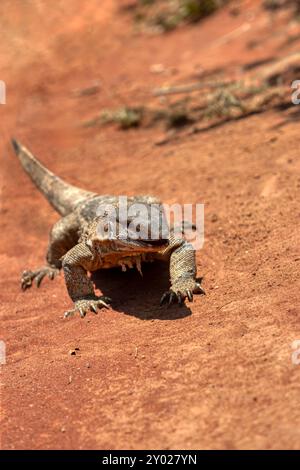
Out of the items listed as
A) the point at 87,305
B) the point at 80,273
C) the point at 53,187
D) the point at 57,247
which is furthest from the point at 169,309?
the point at 53,187

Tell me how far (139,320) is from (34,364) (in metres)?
0.99

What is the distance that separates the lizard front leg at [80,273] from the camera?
248 inches

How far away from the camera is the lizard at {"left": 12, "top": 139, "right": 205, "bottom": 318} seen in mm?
5801

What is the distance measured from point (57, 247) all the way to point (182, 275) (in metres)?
2.04

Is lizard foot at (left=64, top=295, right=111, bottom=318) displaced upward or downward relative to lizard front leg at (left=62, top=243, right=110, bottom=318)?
downward

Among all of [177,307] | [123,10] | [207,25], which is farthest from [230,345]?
[123,10]

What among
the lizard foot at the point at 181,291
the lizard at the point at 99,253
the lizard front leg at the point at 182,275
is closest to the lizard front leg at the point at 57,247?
the lizard at the point at 99,253

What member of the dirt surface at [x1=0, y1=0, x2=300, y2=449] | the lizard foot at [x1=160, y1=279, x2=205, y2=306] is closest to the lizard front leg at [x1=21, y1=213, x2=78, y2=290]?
the dirt surface at [x1=0, y1=0, x2=300, y2=449]

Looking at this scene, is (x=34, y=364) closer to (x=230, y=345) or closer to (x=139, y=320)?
(x=139, y=320)

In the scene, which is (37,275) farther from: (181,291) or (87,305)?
(181,291)

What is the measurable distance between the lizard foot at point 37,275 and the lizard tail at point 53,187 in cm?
88

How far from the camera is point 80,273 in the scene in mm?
6391

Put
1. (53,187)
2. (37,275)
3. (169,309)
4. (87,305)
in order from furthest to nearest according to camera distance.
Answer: (53,187)
(37,275)
(87,305)
(169,309)

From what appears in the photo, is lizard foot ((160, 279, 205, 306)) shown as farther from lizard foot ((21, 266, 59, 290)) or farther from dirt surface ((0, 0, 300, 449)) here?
lizard foot ((21, 266, 59, 290))
